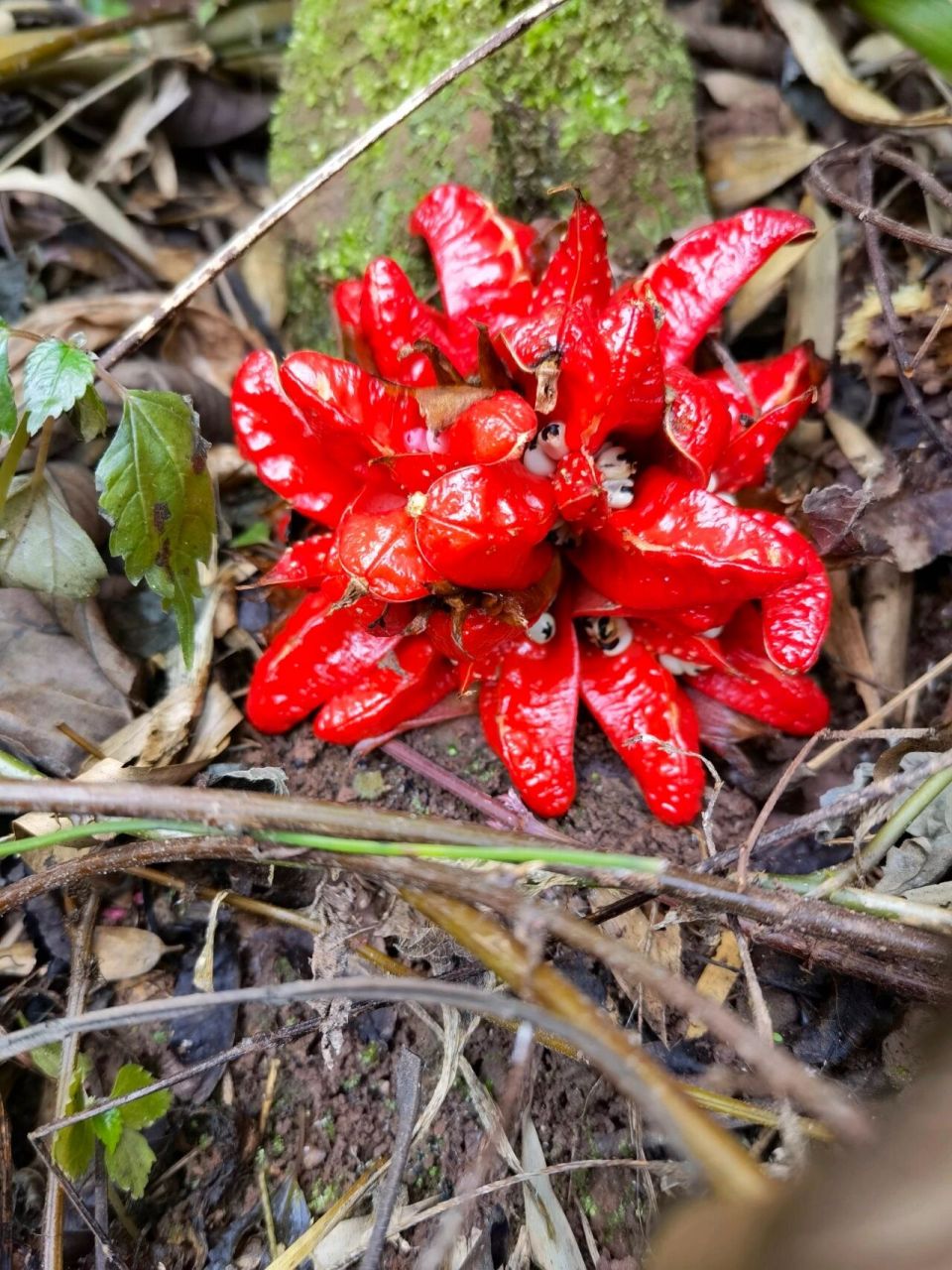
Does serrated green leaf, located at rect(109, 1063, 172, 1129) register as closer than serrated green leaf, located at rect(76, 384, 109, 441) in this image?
Yes

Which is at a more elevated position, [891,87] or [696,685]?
[891,87]

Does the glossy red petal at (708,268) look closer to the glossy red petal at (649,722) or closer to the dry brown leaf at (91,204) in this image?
the glossy red petal at (649,722)

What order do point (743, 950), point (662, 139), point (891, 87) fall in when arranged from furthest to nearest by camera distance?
point (891, 87)
point (662, 139)
point (743, 950)

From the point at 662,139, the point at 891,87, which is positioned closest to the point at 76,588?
the point at 662,139

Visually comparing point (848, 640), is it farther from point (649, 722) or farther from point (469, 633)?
point (469, 633)

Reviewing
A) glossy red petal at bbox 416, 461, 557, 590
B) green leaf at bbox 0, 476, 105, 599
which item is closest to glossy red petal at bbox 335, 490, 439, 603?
glossy red petal at bbox 416, 461, 557, 590

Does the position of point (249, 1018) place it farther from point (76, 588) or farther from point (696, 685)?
point (696, 685)

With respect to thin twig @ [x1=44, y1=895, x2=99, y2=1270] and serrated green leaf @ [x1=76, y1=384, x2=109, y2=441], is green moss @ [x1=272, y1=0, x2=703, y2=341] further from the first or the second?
thin twig @ [x1=44, y1=895, x2=99, y2=1270]

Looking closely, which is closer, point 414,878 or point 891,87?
point 414,878
